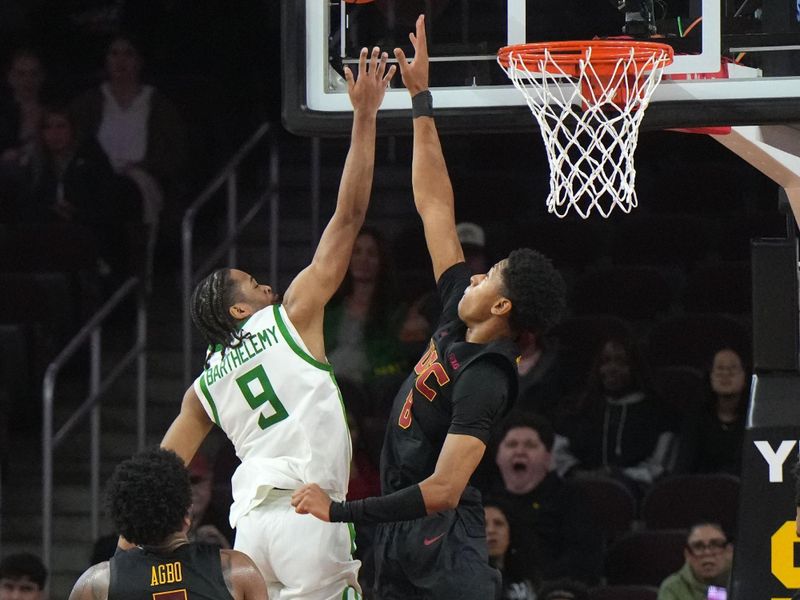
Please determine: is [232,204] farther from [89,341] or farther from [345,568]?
[345,568]

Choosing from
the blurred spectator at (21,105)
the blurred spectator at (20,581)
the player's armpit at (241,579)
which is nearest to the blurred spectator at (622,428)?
the blurred spectator at (20,581)

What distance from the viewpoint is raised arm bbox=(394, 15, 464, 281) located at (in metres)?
4.81

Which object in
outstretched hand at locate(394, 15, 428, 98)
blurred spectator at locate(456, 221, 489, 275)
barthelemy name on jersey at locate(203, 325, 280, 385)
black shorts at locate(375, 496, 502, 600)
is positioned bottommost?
black shorts at locate(375, 496, 502, 600)

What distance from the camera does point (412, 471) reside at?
4.56m

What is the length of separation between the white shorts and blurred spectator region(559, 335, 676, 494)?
309cm

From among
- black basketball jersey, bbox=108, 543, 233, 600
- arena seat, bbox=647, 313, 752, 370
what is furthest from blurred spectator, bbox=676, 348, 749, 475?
black basketball jersey, bbox=108, 543, 233, 600

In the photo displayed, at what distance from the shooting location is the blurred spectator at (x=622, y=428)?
7715 mm

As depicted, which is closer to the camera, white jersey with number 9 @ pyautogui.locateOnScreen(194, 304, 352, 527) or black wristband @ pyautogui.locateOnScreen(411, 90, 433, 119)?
white jersey with number 9 @ pyautogui.locateOnScreen(194, 304, 352, 527)

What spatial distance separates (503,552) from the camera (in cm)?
697

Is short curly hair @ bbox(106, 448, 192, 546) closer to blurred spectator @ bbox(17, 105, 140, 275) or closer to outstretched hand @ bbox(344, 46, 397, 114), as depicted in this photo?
outstretched hand @ bbox(344, 46, 397, 114)

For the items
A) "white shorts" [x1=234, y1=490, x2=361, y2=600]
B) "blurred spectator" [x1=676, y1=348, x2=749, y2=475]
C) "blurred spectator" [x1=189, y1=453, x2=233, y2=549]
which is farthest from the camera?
"blurred spectator" [x1=676, y1=348, x2=749, y2=475]

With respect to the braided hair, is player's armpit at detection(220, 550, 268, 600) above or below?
below

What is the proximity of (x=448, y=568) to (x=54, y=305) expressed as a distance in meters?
5.01

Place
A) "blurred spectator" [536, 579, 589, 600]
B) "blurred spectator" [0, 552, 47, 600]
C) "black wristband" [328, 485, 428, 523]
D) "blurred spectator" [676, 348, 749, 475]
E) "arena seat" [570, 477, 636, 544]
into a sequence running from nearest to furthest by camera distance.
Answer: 1. "black wristband" [328, 485, 428, 523]
2. "blurred spectator" [536, 579, 589, 600]
3. "blurred spectator" [0, 552, 47, 600]
4. "arena seat" [570, 477, 636, 544]
5. "blurred spectator" [676, 348, 749, 475]
